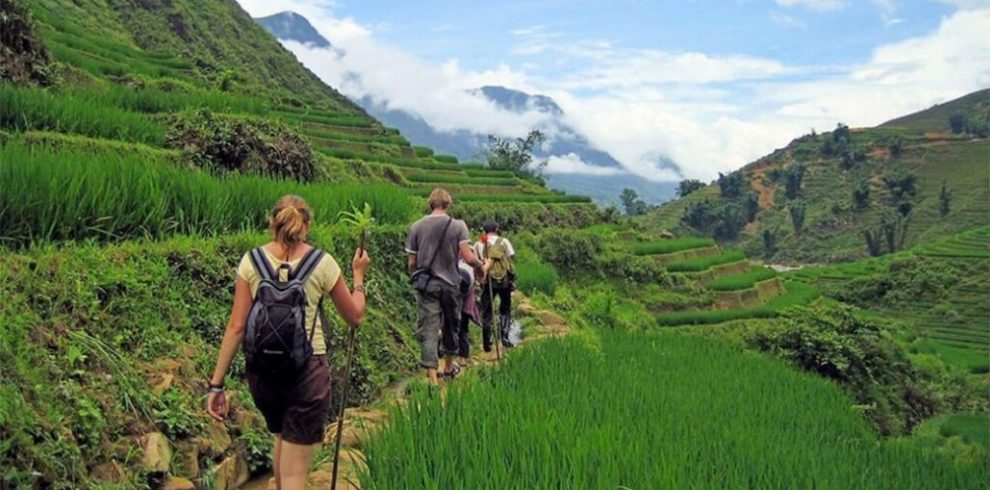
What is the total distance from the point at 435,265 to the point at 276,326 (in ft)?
10.4

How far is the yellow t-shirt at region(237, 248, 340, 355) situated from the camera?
324 centimetres

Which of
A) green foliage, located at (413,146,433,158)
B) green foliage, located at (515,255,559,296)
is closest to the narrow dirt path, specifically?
green foliage, located at (515,255,559,296)

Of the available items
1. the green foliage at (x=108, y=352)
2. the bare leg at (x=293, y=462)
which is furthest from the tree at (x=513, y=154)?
the bare leg at (x=293, y=462)

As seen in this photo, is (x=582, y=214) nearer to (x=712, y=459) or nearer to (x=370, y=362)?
(x=370, y=362)

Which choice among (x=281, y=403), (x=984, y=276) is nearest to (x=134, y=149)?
(x=281, y=403)

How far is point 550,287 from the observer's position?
54.9ft

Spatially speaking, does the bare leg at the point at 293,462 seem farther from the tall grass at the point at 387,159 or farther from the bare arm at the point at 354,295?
the tall grass at the point at 387,159

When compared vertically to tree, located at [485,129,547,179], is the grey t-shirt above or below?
below

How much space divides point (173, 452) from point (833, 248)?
8275cm

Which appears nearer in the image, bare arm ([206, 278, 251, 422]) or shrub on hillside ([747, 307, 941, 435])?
bare arm ([206, 278, 251, 422])

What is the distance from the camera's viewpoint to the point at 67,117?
289 inches

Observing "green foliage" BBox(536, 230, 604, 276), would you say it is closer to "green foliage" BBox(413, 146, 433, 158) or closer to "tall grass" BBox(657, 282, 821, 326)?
"tall grass" BBox(657, 282, 821, 326)

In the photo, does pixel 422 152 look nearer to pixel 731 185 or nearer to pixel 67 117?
pixel 67 117

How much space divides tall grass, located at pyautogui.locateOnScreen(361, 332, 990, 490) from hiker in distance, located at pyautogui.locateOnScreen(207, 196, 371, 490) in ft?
1.40
